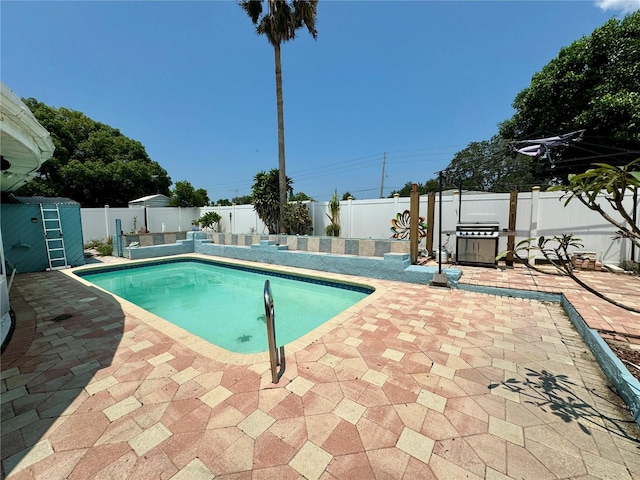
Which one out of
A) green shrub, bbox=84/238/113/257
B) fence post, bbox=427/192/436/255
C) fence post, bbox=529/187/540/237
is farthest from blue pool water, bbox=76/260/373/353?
fence post, bbox=529/187/540/237

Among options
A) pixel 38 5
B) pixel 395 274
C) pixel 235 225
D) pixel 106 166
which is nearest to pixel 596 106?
pixel 395 274

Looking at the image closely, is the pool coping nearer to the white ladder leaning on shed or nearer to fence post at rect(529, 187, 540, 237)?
the white ladder leaning on shed

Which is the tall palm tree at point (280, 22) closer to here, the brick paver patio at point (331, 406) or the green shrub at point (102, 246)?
the green shrub at point (102, 246)

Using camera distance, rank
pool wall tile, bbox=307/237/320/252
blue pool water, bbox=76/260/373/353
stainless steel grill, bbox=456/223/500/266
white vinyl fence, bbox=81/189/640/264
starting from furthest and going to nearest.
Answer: pool wall tile, bbox=307/237/320/252
white vinyl fence, bbox=81/189/640/264
stainless steel grill, bbox=456/223/500/266
blue pool water, bbox=76/260/373/353

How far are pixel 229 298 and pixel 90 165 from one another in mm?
19324

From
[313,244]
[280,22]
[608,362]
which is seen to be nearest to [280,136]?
[280,22]

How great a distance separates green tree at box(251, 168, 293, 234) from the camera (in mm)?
12195

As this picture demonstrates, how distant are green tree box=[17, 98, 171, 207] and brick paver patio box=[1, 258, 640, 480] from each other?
19.5m

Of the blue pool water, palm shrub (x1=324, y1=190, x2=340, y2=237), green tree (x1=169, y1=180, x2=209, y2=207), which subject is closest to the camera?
the blue pool water

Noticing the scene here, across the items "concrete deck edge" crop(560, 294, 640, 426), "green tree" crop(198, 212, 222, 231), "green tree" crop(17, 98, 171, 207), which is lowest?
"concrete deck edge" crop(560, 294, 640, 426)

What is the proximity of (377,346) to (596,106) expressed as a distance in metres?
15.1

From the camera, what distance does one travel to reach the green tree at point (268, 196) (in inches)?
480

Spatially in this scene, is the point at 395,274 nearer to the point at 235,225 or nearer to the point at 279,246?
the point at 279,246

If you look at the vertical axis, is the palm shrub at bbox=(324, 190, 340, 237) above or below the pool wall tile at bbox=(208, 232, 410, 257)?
above
